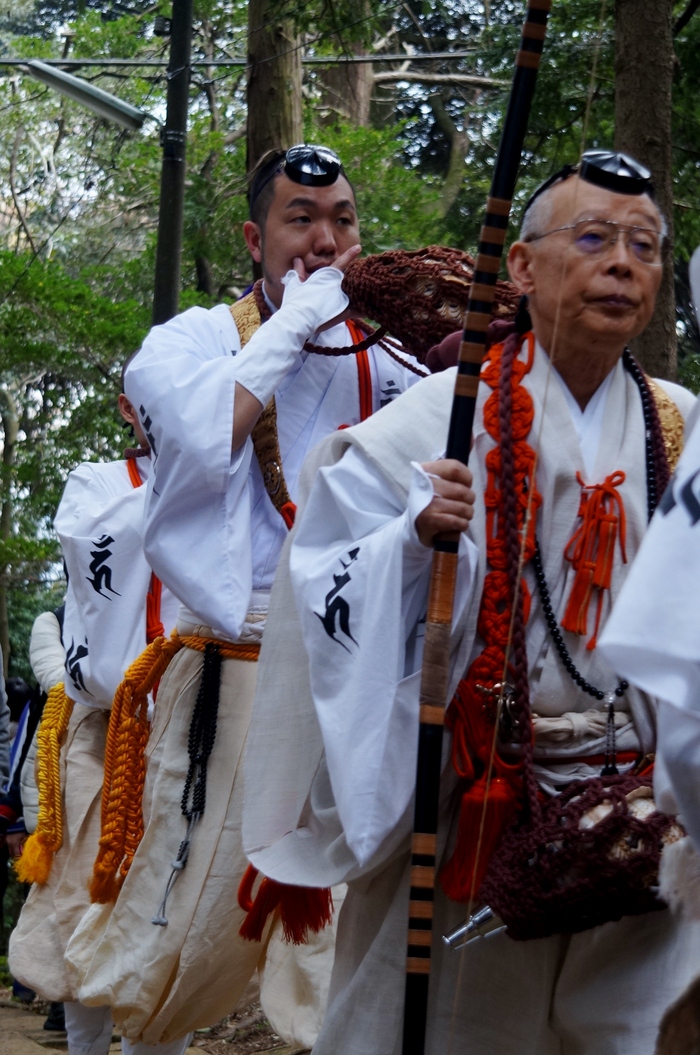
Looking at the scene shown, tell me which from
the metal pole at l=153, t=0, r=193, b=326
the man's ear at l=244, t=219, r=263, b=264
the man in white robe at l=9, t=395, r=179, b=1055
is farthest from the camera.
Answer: the metal pole at l=153, t=0, r=193, b=326

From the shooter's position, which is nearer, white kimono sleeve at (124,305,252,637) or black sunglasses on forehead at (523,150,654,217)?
black sunglasses on forehead at (523,150,654,217)

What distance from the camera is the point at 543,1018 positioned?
2.89 meters

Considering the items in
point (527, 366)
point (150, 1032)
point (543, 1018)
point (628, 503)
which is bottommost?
point (150, 1032)

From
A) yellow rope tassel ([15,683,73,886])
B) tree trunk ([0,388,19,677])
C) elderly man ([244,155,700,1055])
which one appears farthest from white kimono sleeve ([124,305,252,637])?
tree trunk ([0,388,19,677])

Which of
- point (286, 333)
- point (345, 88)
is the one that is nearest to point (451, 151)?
point (345, 88)

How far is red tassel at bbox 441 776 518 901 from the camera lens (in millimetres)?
2785

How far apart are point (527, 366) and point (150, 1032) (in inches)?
87.4

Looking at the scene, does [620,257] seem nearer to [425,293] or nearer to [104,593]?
[425,293]

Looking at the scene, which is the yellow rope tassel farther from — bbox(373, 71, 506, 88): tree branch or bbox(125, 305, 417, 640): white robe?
bbox(373, 71, 506, 88): tree branch

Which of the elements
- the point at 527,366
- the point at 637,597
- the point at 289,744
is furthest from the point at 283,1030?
the point at 637,597

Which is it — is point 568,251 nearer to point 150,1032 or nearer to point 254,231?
point 254,231

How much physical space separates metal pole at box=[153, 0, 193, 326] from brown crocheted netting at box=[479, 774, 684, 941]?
5819 mm

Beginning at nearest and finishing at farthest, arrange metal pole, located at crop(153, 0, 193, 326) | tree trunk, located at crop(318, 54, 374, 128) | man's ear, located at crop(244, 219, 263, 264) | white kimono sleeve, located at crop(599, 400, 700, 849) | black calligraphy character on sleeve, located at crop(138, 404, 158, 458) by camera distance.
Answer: white kimono sleeve, located at crop(599, 400, 700, 849), black calligraphy character on sleeve, located at crop(138, 404, 158, 458), man's ear, located at crop(244, 219, 263, 264), metal pole, located at crop(153, 0, 193, 326), tree trunk, located at crop(318, 54, 374, 128)

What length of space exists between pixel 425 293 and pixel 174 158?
5054 mm
